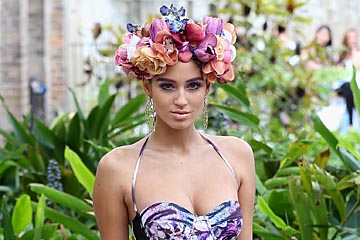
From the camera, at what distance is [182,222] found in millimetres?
2844

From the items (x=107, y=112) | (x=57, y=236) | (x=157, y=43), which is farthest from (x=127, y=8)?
(x=157, y=43)

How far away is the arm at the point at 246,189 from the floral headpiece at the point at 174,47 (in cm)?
25

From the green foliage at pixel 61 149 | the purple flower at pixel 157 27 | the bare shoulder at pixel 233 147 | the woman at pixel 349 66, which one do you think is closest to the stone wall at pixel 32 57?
the woman at pixel 349 66

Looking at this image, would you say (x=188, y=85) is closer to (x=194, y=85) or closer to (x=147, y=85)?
(x=194, y=85)

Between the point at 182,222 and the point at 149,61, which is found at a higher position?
the point at 149,61

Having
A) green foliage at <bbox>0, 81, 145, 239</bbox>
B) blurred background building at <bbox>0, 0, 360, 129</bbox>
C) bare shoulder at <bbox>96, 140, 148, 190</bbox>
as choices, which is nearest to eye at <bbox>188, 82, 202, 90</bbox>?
bare shoulder at <bbox>96, 140, 148, 190</bbox>

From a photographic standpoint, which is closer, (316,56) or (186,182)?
(186,182)

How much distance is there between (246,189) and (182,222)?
0.95 ft

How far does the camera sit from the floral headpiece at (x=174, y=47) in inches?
114

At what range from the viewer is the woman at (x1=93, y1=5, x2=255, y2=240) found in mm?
2871

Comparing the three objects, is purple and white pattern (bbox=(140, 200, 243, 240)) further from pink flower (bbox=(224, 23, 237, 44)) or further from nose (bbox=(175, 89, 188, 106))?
pink flower (bbox=(224, 23, 237, 44))

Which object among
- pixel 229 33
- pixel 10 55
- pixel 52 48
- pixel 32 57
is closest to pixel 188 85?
pixel 229 33

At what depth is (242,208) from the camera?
10.0ft

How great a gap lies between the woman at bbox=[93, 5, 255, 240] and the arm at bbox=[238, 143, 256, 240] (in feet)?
0.04
